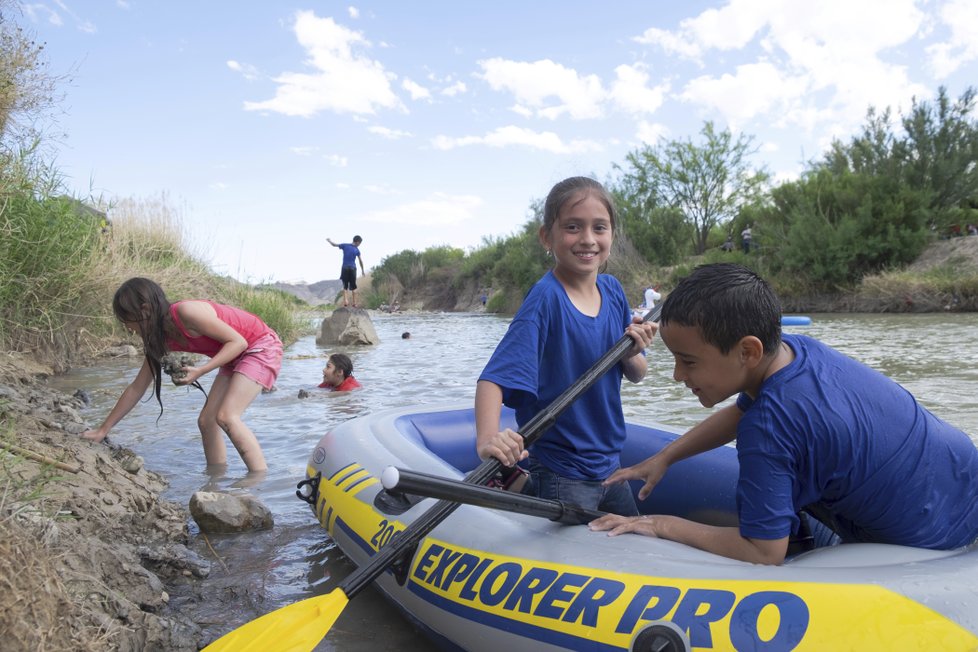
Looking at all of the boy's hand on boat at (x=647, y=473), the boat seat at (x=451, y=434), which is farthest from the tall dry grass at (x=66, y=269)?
the boy's hand on boat at (x=647, y=473)

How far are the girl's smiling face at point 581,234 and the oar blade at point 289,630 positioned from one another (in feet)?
3.62

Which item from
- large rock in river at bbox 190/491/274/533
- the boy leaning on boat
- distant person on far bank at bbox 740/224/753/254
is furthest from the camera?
distant person on far bank at bbox 740/224/753/254

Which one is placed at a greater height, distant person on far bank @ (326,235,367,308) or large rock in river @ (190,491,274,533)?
distant person on far bank @ (326,235,367,308)

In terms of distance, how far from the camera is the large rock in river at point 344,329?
12.1m

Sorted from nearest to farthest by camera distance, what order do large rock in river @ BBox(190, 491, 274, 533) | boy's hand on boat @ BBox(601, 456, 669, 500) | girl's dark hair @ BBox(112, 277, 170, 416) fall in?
boy's hand on boat @ BBox(601, 456, 669, 500), large rock in river @ BBox(190, 491, 274, 533), girl's dark hair @ BBox(112, 277, 170, 416)

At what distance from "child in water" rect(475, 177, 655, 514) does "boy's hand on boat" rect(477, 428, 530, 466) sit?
195mm

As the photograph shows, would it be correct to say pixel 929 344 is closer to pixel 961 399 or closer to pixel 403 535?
pixel 961 399

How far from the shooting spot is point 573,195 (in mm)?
2127

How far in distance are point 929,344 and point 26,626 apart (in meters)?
9.92

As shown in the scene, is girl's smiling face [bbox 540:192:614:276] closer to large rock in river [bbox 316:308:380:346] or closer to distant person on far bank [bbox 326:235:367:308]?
large rock in river [bbox 316:308:380:346]

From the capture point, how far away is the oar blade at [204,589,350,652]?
1.57 metres

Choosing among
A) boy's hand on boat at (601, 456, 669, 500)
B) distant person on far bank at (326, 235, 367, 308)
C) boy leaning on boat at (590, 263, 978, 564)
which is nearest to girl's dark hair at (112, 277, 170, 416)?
boy's hand on boat at (601, 456, 669, 500)

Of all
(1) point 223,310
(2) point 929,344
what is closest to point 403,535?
(1) point 223,310

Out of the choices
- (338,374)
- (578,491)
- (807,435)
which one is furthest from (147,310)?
(338,374)
